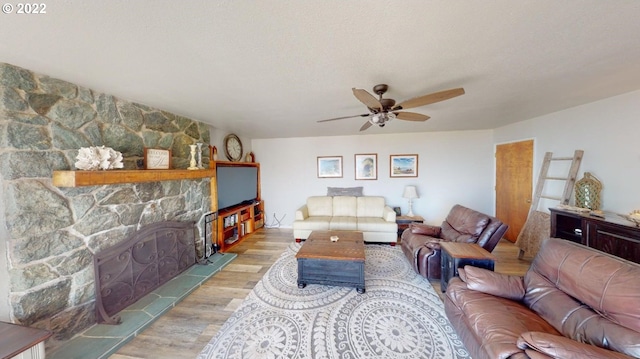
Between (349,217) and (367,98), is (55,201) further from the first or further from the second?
(349,217)

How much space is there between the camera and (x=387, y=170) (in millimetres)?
4941

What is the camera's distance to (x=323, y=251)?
270 centimetres

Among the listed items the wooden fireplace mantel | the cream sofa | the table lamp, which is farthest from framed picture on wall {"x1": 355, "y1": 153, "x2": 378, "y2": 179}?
the wooden fireplace mantel

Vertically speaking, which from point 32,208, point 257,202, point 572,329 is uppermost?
point 32,208

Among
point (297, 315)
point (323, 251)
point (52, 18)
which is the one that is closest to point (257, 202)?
point (323, 251)

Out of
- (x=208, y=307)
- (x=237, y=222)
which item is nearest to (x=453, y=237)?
(x=208, y=307)

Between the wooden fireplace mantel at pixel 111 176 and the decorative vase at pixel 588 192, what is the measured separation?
200 inches

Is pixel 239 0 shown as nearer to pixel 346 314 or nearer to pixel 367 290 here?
pixel 346 314

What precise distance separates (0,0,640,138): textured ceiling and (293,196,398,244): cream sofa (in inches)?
97.0

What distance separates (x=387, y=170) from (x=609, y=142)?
3.06 metres

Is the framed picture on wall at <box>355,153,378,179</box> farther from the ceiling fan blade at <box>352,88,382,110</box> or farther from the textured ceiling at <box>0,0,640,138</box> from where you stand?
the ceiling fan blade at <box>352,88,382,110</box>

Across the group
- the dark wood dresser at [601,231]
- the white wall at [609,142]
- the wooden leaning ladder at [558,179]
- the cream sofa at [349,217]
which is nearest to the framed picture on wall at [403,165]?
the cream sofa at [349,217]

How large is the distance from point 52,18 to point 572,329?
3.51 m

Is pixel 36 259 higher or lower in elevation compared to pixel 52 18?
lower
